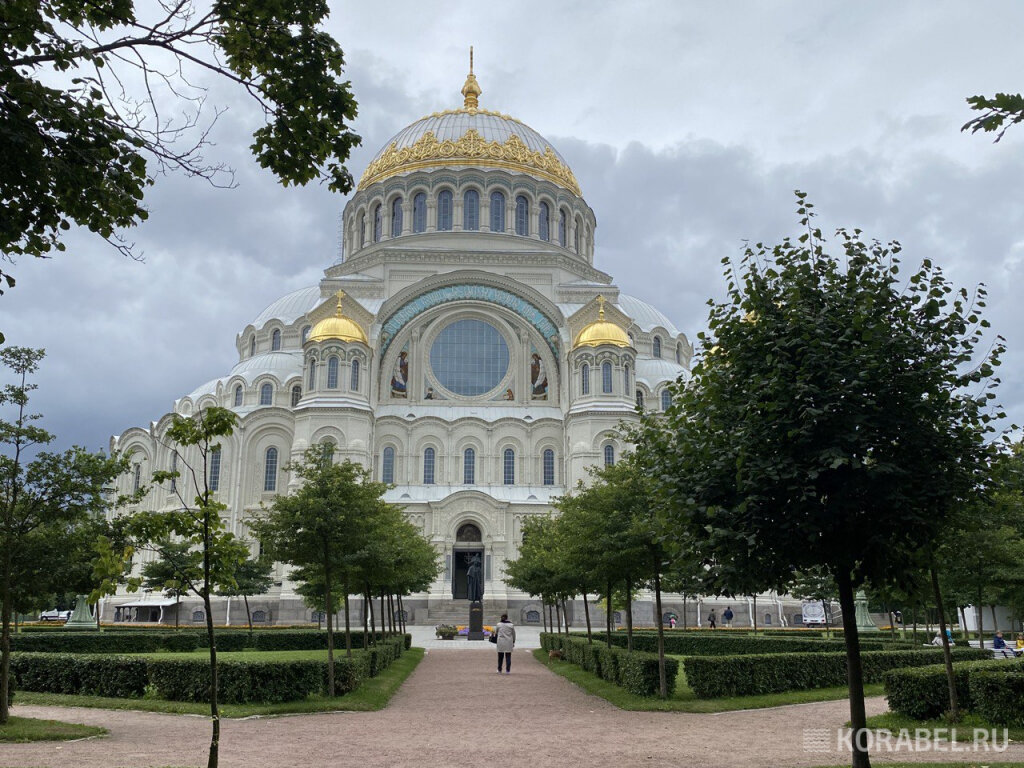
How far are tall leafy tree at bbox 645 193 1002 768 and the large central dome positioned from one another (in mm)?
57788

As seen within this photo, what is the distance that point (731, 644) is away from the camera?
1126 inches

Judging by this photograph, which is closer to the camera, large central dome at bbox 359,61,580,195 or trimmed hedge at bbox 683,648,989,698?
trimmed hedge at bbox 683,648,989,698

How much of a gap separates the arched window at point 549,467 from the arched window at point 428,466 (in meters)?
6.89

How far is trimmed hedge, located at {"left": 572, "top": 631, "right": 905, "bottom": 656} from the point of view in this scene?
2584 centimetres

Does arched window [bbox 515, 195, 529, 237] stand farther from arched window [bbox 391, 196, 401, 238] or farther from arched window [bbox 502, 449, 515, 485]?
arched window [bbox 502, 449, 515, 485]

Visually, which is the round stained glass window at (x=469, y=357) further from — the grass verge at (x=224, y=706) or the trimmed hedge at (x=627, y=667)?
the grass verge at (x=224, y=706)

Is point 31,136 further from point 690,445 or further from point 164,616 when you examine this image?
point 164,616

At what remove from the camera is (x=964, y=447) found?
32.8 feet

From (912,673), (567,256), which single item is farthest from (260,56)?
(567,256)

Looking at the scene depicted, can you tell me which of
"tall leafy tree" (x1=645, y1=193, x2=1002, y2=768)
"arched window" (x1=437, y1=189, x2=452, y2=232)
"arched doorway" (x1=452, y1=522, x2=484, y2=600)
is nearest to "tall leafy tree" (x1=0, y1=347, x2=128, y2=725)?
"tall leafy tree" (x1=645, y1=193, x2=1002, y2=768)

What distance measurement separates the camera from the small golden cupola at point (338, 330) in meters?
55.0

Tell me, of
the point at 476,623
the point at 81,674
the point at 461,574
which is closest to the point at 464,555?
the point at 461,574

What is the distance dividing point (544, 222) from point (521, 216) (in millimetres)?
1977

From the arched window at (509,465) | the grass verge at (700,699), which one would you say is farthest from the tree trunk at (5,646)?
the arched window at (509,465)
